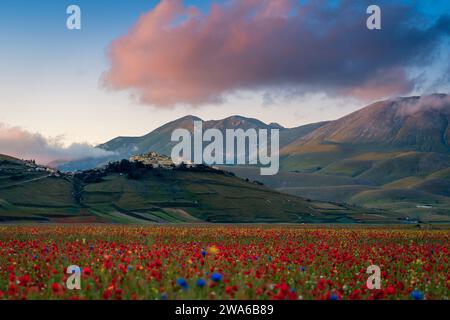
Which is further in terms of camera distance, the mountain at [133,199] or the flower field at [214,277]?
the mountain at [133,199]

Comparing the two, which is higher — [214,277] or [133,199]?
[214,277]

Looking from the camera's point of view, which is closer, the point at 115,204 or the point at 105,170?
the point at 115,204

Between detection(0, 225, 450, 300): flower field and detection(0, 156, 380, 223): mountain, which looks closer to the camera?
detection(0, 225, 450, 300): flower field

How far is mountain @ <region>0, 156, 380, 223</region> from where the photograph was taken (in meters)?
142

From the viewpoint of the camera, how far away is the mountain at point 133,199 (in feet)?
465

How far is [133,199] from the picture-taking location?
538 ft

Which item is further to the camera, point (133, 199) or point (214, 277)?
point (133, 199)

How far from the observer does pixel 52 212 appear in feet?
452
